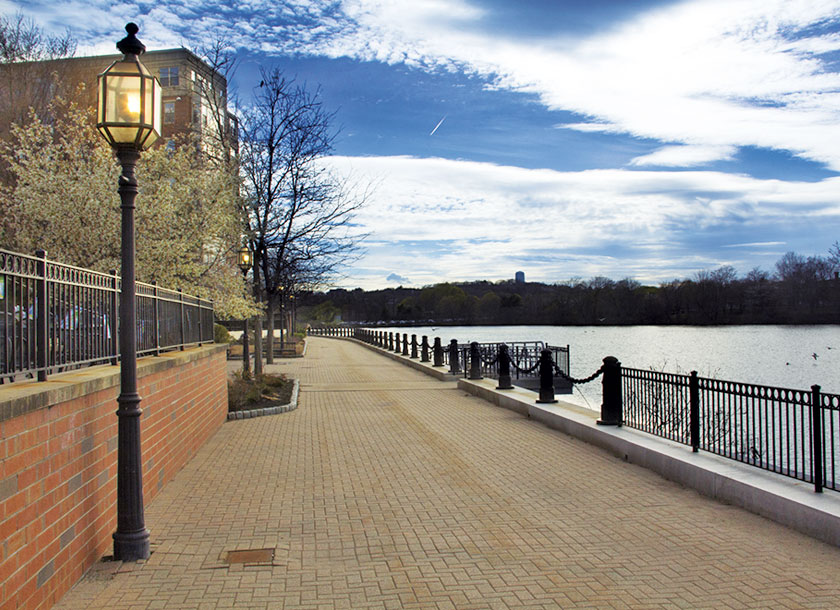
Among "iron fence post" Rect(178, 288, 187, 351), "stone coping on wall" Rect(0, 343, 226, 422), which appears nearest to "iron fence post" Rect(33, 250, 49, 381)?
"stone coping on wall" Rect(0, 343, 226, 422)

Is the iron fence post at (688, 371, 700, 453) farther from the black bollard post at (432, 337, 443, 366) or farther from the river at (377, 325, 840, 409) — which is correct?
the black bollard post at (432, 337, 443, 366)

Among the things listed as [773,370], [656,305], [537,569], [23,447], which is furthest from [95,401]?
[656,305]

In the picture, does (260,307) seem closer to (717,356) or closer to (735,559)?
(735,559)

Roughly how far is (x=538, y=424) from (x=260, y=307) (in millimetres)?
11578

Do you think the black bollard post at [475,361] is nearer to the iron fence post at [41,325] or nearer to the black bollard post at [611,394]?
the black bollard post at [611,394]

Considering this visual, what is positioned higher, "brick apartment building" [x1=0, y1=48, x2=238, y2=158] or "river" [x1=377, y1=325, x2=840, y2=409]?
"brick apartment building" [x1=0, y1=48, x2=238, y2=158]

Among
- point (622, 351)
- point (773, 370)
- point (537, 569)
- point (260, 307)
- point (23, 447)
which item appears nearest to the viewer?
point (23, 447)

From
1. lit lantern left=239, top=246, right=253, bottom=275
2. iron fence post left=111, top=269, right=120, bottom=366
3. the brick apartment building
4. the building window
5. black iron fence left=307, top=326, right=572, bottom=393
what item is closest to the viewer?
iron fence post left=111, top=269, right=120, bottom=366

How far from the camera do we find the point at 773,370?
126 ft

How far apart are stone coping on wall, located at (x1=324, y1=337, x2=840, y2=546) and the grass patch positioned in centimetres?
614

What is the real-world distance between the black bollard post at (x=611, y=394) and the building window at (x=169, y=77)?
52787 mm

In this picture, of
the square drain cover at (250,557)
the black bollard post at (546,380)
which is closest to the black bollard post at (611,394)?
the black bollard post at (546,380)

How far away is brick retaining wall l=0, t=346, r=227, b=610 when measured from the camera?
368 centimetres

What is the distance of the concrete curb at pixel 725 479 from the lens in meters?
5.68
